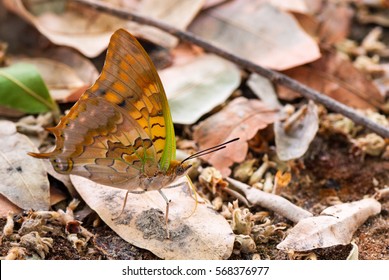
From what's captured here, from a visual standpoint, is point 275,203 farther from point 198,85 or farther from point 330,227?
point 198,85

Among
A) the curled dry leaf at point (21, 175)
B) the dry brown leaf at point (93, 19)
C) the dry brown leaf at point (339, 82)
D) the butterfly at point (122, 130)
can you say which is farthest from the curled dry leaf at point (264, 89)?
the curled dry leaf at point (21, 175)

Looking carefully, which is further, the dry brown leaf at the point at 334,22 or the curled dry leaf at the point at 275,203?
the dry brown leaf at the point at 334,22

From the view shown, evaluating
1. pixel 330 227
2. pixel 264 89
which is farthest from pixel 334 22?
pixel 330 227

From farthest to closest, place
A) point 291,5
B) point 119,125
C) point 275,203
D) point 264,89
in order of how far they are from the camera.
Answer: point 291,5, point 264,89, point 275,203, point 119,125

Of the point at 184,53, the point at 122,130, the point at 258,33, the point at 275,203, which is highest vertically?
the point at 122,130

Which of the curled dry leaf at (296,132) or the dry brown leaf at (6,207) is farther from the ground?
the curled dry leaf at (296,132)

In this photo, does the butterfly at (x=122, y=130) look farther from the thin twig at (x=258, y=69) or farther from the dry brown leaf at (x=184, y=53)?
the dry brown leaf at (x=184, y=53)
